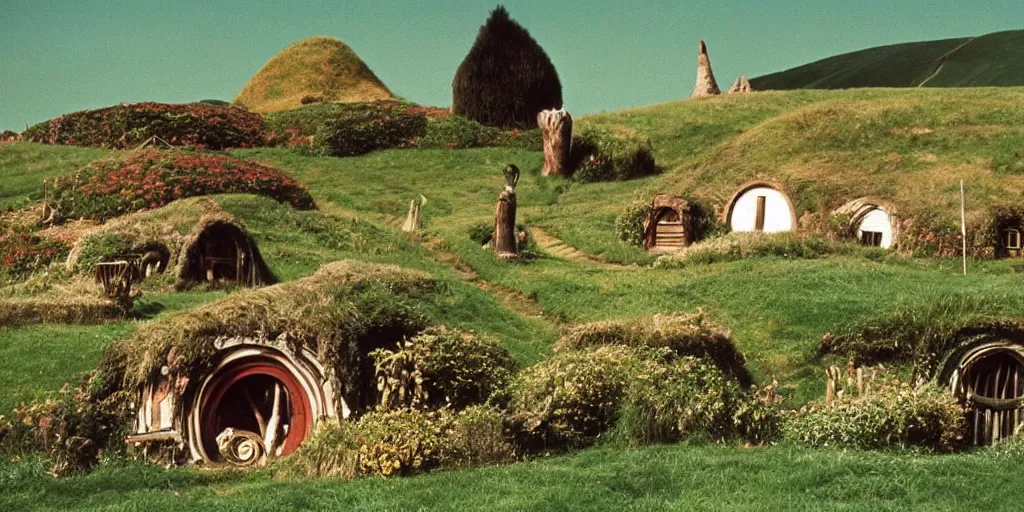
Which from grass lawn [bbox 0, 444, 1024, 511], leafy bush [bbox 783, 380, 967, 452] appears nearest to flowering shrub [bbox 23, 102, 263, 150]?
grass lawn [bbox 0, 444, 1024, 511]

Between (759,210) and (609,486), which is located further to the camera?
(759,210)

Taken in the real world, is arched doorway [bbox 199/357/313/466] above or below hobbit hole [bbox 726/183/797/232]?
below

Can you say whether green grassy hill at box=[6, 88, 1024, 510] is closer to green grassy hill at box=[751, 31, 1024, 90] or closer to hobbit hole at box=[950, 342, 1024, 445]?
hobbit hole at box=[950, 342, 1024, 445]

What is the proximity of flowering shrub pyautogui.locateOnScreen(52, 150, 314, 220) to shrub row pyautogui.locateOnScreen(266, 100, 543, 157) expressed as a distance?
13.6m

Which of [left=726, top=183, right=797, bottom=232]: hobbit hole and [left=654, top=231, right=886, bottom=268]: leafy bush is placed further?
[left=726, top=183, right=797, bottom=232]: hobbit hole

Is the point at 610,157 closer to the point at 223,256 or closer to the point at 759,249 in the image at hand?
the point at 759,249

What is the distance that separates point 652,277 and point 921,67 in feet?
194

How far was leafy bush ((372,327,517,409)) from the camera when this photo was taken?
17656 millimetres

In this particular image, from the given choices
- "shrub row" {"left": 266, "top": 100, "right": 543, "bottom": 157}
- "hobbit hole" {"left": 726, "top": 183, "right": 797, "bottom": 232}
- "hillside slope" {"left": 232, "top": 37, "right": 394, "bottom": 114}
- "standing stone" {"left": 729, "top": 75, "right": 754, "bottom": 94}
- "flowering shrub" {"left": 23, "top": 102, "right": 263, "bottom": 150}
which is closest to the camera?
"hobbit hole" {"left": 726, "top": 183, "right": 797, "bottom": 232}

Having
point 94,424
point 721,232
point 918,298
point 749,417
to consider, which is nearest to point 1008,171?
point 721,232

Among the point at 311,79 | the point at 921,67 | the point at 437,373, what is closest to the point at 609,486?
the point at 437,373

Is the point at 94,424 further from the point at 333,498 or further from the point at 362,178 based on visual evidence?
the point at 362,178

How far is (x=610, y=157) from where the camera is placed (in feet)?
148

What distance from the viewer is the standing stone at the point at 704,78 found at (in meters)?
59.8
